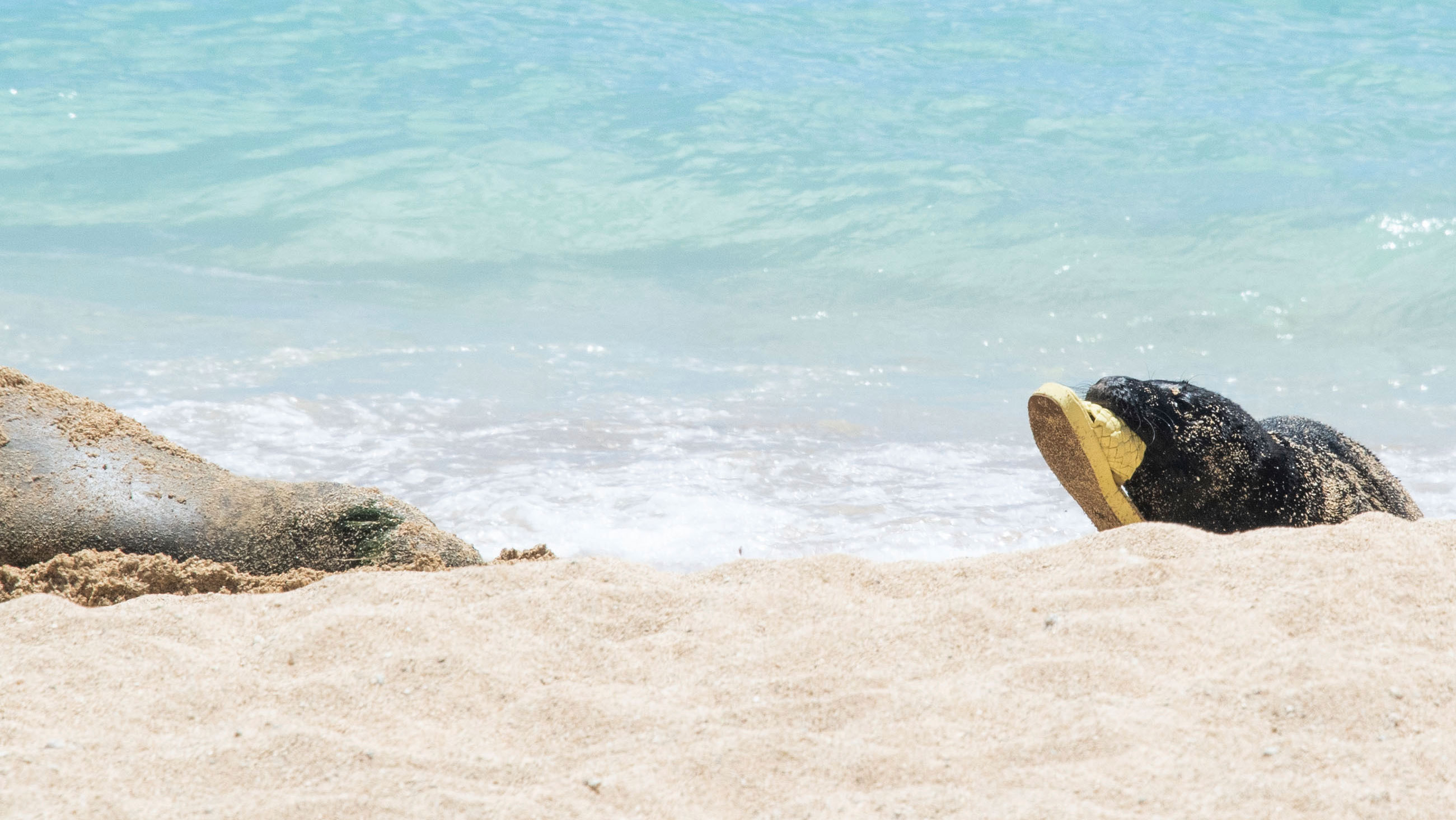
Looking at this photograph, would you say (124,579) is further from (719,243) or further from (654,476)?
(719,243)

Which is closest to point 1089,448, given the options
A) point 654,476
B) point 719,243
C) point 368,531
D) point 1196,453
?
point 1196,453

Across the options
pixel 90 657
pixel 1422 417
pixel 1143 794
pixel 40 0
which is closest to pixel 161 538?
pixel 90 657

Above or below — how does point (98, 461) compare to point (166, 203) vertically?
above

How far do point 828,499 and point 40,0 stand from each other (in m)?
14.4

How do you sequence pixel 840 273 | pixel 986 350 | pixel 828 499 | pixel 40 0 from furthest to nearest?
pixel 40 0 → pixel 840 273 → pixel 986 350 → pixel 828 499

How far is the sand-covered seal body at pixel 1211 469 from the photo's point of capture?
3.34 m

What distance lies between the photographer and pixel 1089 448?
10.7 ft

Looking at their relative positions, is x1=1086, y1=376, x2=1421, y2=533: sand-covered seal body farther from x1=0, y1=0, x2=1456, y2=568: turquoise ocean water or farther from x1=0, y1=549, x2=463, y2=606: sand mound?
x1=0, y1=549, x2=463, y2=606: sand mound

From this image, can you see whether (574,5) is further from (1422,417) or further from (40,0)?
(1422,417)

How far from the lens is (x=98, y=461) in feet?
10.4

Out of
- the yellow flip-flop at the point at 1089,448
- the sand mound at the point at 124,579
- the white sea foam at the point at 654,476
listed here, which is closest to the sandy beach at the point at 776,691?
Result: the sand mound at the point at 124,579

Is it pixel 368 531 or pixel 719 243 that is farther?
pixel 719 243

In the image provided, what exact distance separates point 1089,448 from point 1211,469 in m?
0.38

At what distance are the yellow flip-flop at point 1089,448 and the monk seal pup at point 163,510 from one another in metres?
1.62
